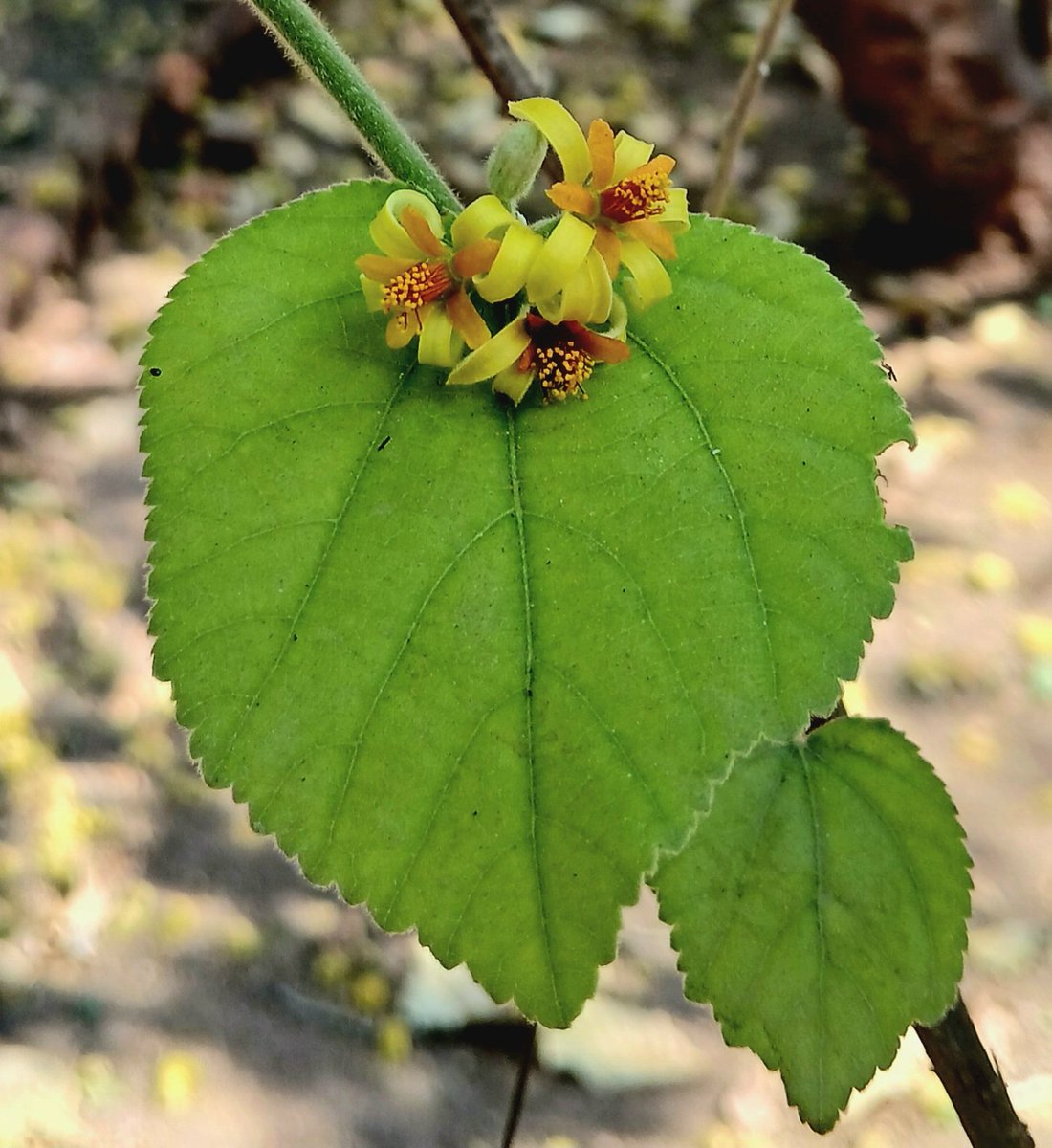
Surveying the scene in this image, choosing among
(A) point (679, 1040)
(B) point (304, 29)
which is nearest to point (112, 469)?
(A) point (679, 1040)

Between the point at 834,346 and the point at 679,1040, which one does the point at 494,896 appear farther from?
the point at 679,1040

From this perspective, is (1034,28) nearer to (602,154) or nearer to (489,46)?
(489,46)

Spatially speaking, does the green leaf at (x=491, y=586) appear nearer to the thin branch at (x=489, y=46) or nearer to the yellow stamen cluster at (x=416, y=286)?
the yellow stamen cluster at (x=416, y=286)

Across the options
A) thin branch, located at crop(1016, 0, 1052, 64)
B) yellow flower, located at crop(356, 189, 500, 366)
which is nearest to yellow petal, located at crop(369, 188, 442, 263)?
yellow flower, located at crop(356, 189, 500, 366)

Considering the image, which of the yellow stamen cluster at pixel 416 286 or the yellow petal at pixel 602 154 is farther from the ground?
the yellow petal at pixel 602 154

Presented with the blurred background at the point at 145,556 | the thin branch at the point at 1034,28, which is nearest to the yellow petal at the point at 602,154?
the blurred background at the point at 145,556

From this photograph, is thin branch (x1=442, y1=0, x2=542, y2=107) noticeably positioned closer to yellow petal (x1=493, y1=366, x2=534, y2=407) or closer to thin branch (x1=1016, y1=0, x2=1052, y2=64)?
→ yellow petal (x1=493, y1=366, x2=534, y2=407)

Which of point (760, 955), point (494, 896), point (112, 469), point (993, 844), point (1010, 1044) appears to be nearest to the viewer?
point (494, 896)
